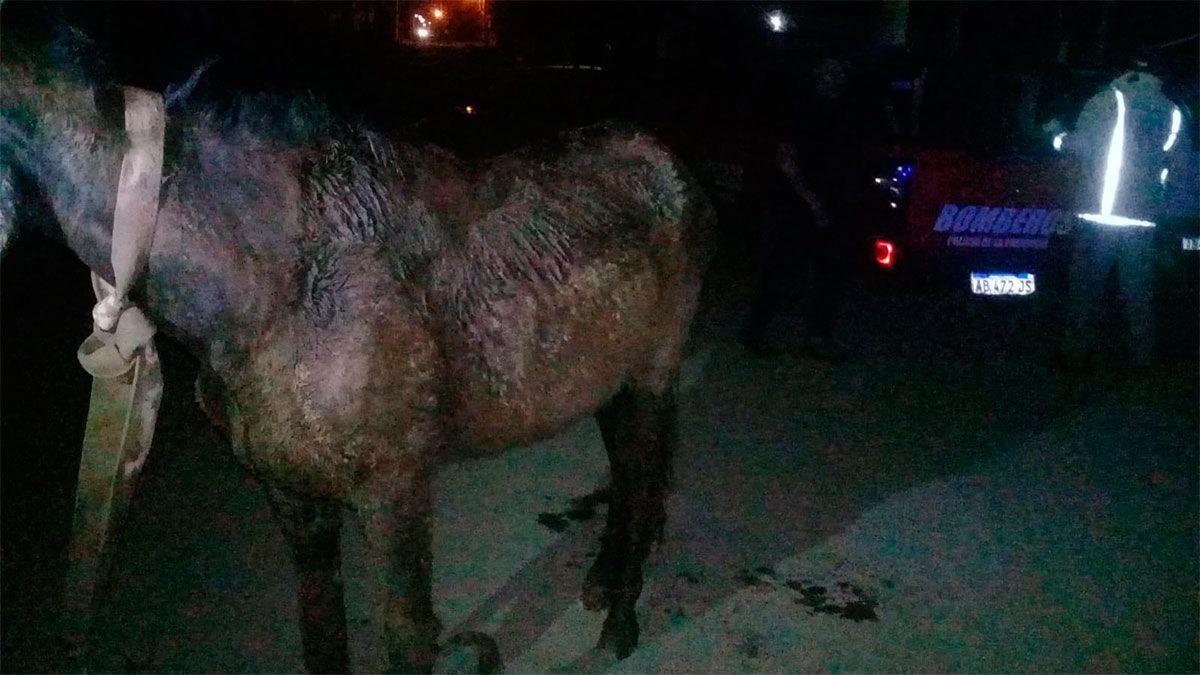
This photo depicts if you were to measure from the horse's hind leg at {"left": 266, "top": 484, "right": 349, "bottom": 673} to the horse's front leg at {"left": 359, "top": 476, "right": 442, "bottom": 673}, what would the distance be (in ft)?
0.65

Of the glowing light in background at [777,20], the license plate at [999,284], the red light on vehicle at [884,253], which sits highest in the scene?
the glowing light in background at [777,20]

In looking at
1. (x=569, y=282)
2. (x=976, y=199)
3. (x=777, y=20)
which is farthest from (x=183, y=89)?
(x=777, y=20)

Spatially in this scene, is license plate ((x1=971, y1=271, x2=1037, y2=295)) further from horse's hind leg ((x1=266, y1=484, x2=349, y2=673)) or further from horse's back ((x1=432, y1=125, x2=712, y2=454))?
horse's hind leg ((x1=266, y1=484, x2=349, y2=673))

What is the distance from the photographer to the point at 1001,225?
7.52 metres

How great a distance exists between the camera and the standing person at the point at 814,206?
664 centimetres

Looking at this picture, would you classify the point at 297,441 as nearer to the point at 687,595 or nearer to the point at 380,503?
the point at 380,503

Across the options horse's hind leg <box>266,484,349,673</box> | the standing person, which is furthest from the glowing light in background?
horse's hind leg <box>266,484,349,673</box>

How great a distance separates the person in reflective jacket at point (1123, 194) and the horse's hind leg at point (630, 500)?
4.67 m

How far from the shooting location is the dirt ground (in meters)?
3.50

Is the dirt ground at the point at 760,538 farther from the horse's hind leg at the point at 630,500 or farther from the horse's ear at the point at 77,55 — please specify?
the horse's ear at the point at 77,55

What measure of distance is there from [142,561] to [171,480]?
797 millimetres

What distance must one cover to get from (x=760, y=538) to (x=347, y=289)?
268 cm

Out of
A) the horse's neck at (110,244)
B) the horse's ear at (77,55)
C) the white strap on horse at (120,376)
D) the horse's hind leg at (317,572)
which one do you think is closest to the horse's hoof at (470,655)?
the horse's hind leg at (317,572)

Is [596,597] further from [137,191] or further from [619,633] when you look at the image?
[137,191]
